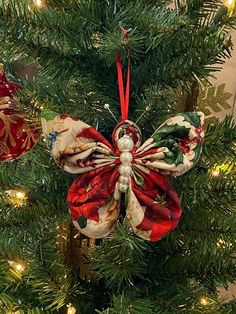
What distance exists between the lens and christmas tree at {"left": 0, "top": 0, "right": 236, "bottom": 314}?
496 mm

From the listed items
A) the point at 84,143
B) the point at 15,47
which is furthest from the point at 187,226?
the point at 15,47

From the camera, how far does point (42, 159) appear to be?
55 centimetres

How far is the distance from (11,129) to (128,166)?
21 centimetres

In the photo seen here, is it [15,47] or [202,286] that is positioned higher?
[15,47]

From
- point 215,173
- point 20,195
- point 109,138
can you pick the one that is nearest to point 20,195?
point 20,195

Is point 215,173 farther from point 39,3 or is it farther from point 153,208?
point 39,3

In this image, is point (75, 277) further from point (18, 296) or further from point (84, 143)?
point (84, 143)

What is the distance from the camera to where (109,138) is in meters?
0.57

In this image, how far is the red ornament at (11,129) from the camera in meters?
0.60

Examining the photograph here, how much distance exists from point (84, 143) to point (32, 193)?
16cm

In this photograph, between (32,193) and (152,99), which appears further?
(32,193)

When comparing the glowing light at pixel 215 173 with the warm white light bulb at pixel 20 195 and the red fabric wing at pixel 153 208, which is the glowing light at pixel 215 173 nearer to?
the red fabric wing at pixel 153 208

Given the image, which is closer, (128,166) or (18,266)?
(128,166)

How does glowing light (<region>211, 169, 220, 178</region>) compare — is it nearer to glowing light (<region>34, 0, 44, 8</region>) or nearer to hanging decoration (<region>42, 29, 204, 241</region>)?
hanging decoration (<region>42, 29, 204, 241</region>)
